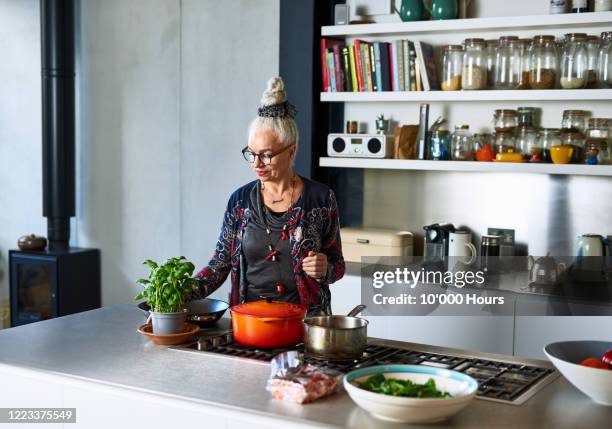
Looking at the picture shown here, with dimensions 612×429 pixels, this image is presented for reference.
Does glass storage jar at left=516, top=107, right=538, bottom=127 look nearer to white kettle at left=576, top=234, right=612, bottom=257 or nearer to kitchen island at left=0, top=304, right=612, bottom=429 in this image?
white kettle at left=576, top=234, right=612, bottom=257

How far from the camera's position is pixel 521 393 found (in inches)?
84.2

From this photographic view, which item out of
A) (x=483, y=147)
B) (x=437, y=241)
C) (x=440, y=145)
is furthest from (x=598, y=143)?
(x=437, y=241)

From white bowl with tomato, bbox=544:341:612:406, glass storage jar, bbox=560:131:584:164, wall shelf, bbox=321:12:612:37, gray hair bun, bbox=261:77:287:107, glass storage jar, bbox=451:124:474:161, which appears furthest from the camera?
glass storage jar, bbox=451:124:474:161

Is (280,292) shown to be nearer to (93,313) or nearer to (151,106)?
(93,313)

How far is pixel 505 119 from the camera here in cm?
451

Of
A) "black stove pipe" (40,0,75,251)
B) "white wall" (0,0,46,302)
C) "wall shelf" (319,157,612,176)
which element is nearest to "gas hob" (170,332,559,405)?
"wall shelf" (319,157,612,176)

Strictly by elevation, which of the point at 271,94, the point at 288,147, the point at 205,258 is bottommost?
the point at 205,258

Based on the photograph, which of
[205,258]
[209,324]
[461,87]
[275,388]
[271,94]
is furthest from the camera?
[205,258]

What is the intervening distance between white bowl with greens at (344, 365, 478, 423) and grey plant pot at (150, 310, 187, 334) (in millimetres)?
753

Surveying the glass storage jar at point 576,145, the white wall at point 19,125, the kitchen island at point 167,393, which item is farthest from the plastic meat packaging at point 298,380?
the white wall at point 19,125

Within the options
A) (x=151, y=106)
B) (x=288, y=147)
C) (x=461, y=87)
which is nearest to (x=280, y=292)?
(x=288, y=147)

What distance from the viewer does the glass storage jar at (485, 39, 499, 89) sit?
448cm

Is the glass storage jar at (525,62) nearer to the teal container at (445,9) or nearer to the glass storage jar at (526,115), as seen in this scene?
the glass storage jar at (526,115)

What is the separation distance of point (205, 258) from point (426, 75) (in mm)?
2016
